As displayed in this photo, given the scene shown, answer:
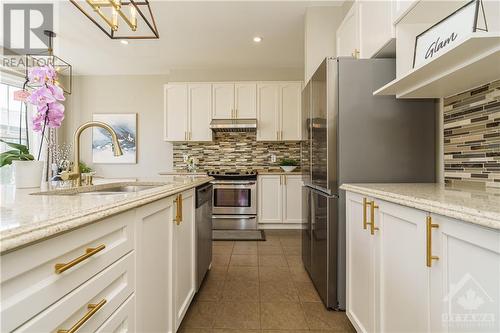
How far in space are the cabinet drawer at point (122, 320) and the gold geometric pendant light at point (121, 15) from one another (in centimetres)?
156

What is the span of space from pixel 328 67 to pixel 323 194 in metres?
0.89

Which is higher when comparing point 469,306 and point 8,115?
point 8,115

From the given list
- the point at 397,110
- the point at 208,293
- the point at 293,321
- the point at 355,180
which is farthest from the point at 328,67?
the point at 208,293

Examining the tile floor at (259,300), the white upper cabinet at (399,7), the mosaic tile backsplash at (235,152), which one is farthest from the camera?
the mosaic tile backsplash at (235,152)

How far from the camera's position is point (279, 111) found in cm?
437

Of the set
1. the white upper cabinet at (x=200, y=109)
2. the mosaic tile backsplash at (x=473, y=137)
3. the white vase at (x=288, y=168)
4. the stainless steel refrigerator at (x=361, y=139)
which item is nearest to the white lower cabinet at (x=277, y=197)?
Result: the white vase at (x=288, y=168)

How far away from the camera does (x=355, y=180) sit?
172 cm

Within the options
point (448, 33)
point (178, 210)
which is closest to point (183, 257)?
point (178, 210)

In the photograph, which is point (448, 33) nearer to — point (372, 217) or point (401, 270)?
point (372, 217)

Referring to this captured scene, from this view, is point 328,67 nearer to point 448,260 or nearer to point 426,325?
point 448,260

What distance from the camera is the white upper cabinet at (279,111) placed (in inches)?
171

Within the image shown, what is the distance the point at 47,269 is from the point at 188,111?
4120 millimetres

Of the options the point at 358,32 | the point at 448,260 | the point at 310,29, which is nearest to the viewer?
the point at 448,260

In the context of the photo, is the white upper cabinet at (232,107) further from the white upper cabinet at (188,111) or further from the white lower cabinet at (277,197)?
the white lower cabinet at (277,197)
